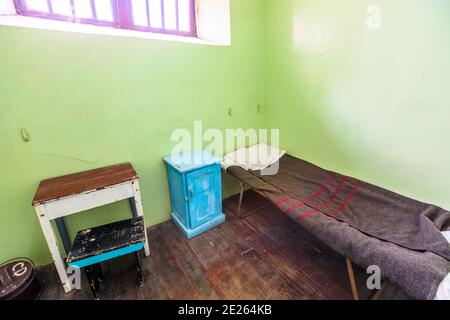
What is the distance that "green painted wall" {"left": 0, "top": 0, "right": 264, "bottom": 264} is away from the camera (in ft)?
4.64

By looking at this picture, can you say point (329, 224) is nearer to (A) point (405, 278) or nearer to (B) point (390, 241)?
(B) point (390, 241)

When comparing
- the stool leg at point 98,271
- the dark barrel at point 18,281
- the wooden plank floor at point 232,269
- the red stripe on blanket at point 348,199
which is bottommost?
the wooden plank floor at point 232,269

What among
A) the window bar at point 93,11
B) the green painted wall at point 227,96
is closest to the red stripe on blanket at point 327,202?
the green painted wall at point 227,96

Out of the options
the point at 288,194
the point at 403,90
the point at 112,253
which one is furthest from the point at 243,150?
the point at 112,253

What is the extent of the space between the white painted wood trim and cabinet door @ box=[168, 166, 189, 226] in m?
0.43

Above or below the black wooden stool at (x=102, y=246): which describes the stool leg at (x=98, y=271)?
below

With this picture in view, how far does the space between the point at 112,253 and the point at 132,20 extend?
1.99 m

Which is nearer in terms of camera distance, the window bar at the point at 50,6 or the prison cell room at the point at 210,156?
the prison cell room at the point at 210,156

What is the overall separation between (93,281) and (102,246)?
0.28 meters

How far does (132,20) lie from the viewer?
6.27 ft

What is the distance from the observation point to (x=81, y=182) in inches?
59.8

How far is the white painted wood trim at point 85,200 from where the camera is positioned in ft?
4.41

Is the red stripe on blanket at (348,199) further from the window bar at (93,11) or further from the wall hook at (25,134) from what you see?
the window bar at (93,11)

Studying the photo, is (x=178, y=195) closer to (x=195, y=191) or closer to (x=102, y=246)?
(x=195, y=191)
